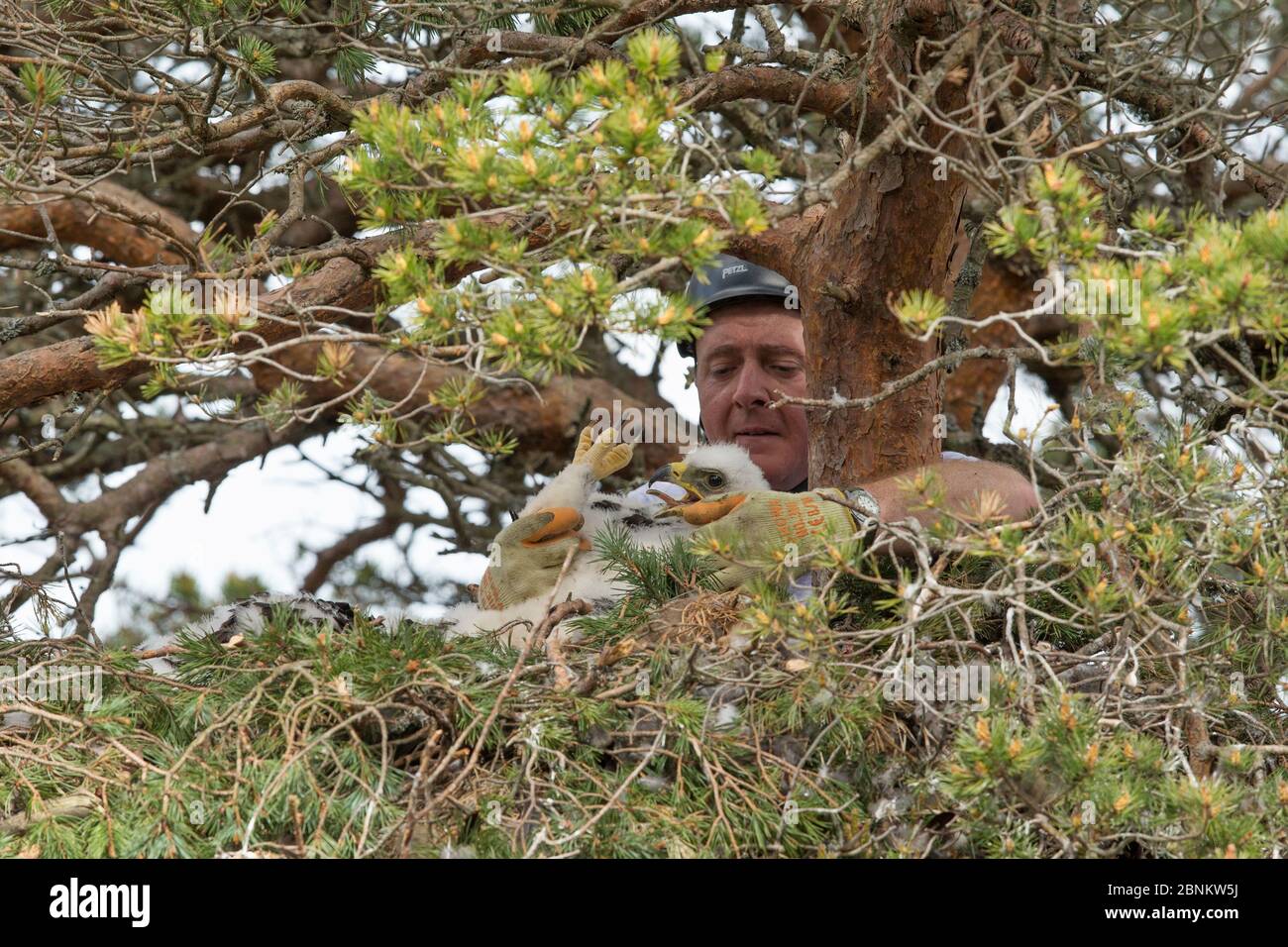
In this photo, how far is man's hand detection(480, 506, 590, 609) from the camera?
3.40 meters

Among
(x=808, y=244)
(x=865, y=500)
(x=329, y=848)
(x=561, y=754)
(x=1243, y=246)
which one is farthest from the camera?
(x=808, y=244)

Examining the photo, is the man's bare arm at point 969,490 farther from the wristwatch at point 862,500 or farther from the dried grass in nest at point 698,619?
the dried grass in nest at point 698,619

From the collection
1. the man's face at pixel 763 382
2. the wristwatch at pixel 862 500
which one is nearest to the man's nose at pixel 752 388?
the man's face at pixel 763 382

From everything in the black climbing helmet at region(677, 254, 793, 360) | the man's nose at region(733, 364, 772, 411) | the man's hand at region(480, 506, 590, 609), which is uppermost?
the black climbing helmet at region(677, 254, 793, 360)

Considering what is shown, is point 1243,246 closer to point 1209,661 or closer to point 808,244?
point 1209,661

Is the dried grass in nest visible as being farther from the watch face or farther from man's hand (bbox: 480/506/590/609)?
man's hand (bbox: 480/506/590/609)

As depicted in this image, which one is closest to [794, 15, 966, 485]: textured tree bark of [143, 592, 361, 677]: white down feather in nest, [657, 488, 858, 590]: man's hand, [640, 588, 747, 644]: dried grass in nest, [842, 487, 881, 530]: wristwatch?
[842, 487, 881, 530]: wristwatch

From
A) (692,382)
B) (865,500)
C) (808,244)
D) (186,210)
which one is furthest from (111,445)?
(865,500)

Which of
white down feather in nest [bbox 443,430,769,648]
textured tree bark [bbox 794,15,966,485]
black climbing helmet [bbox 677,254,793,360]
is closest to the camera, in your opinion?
white down feather in nest [bbox 443,430,769,648]

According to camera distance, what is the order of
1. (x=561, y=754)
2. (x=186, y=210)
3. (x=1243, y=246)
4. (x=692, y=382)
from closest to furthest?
(x=1243, y=246) → (x=561, y=754) → (x=692, y=382) → (x=186, y=210)

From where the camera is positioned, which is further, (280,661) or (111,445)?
(111,445)

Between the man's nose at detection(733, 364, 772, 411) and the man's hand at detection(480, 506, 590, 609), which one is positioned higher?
the man's nose at detection(733, 364, 772, 411)

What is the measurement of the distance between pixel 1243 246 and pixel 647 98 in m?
0.85

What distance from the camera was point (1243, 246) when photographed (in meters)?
1.86
